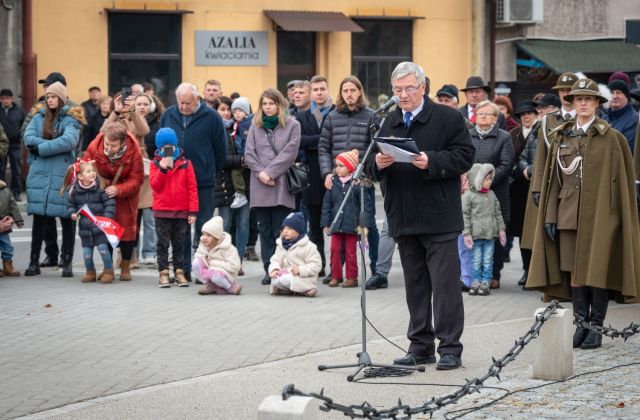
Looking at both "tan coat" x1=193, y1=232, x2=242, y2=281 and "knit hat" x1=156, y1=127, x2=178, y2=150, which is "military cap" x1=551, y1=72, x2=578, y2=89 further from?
"knit hat" x1=156, y1=127, x2=178, y2=150

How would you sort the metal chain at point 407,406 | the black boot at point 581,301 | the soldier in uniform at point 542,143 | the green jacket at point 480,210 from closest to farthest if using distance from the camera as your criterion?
the metal chain at point 407,406 < the black boot at point 581,301 < the soldier in uniform at point 542,143 < the green jacket at point 480,210

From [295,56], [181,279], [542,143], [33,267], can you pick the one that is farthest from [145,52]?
[542,143]

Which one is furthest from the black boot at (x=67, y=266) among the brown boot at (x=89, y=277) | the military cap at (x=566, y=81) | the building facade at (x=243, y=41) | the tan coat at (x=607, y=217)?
the building facade at (x=243, y=41)

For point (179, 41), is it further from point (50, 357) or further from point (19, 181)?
point (50, 357)

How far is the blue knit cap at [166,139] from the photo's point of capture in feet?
43.9

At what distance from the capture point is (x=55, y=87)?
14.3 m

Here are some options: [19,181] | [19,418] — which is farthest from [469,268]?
[19,181]

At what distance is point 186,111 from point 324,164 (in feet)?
5.00

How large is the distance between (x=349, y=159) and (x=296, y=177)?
0.73 metres

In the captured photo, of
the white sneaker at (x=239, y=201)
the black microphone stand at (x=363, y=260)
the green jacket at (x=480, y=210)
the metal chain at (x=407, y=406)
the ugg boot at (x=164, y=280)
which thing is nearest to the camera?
the metal chain at (x=407, y=406)

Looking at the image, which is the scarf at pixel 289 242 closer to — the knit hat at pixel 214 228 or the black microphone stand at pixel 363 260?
the knit hat at pixel 214 228

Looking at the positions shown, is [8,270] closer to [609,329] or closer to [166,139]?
[166,139]

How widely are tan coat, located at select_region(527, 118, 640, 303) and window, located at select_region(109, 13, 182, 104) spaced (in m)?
19.5

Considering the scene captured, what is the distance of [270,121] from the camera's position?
550 inches
